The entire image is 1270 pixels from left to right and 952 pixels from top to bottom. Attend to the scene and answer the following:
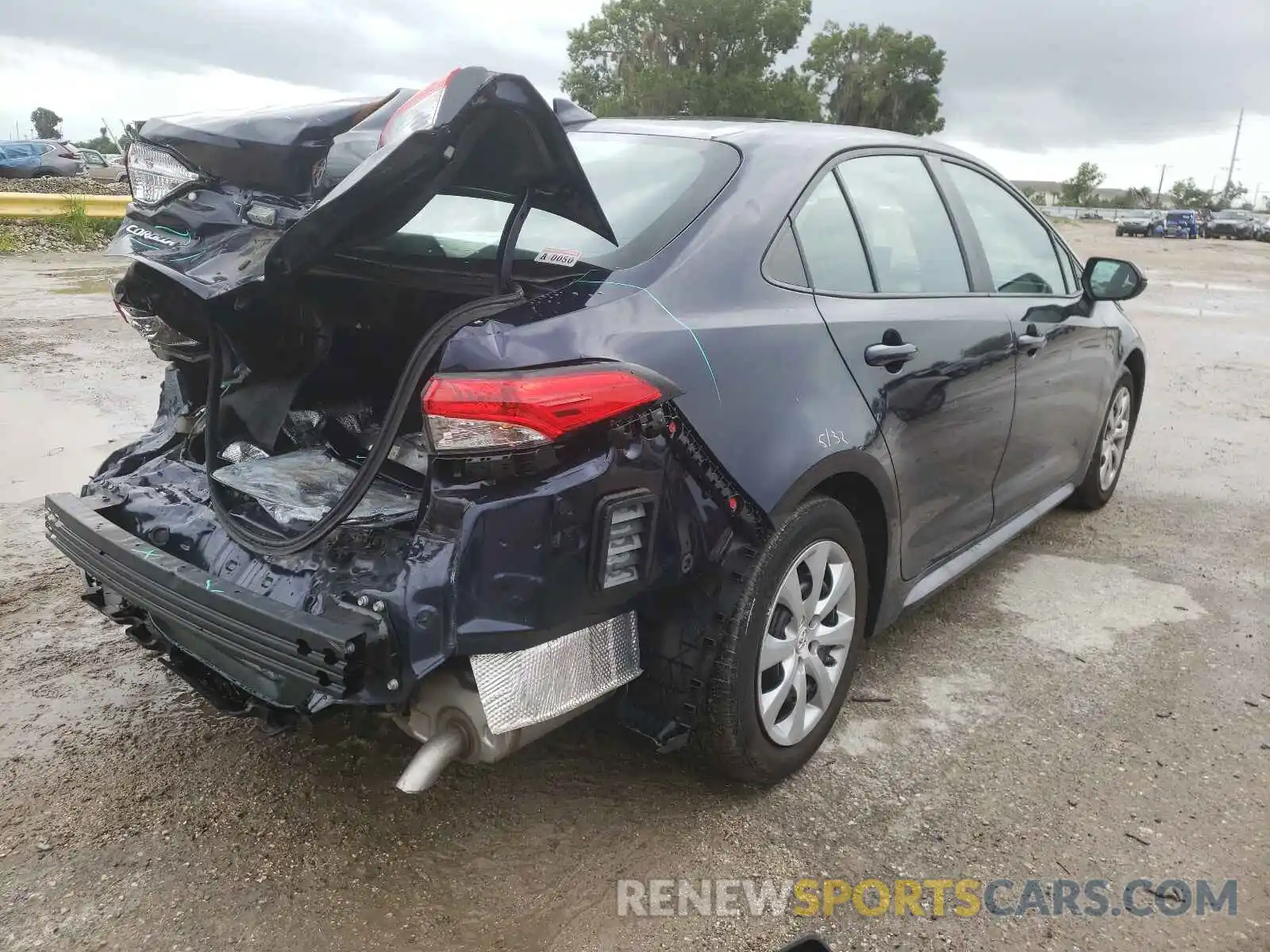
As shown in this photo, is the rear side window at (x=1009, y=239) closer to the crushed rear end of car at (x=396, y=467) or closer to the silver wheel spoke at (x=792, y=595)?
the silver wheel spoke at (x=792, y=595)

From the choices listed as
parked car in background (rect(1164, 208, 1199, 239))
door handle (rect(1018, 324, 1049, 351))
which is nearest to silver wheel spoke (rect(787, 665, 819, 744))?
door handle (rect(1018, 324, 1049, 351))

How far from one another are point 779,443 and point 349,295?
115cm

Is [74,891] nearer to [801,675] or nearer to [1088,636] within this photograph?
[801,675]

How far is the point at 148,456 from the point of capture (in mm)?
2834

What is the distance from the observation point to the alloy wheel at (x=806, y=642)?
2441 mm

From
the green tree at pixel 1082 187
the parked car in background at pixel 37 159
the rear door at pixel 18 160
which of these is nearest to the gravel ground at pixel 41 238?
the parked car in background at pixel 37 159

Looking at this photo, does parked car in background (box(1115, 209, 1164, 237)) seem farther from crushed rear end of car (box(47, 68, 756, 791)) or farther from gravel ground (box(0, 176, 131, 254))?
crushed rear end of car (box(47, 68, 756, 791))

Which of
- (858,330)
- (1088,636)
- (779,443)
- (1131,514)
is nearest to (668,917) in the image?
(779,443)

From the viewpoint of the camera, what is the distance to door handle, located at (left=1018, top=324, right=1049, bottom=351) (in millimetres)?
3434

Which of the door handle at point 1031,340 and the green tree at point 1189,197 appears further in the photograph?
the green tree at point 1189,197

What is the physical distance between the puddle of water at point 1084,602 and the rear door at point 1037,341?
1.24 feet

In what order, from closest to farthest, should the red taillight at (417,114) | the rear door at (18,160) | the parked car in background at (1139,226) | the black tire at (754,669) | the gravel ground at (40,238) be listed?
the red taillight at (417,114)
the black tire at (754,669)
the gravel ground at (40,238)
the rear door at (18,160)
the parked car in background at (1139,226)

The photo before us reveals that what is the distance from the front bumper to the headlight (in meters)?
0.81

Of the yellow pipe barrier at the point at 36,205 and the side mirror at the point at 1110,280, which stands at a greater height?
the yellow pipe barrier at the point at 36,205
